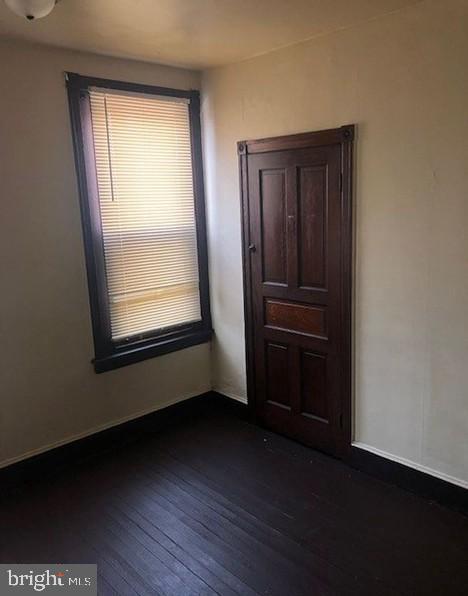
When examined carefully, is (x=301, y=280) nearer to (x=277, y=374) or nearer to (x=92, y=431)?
(x=277, y=374)

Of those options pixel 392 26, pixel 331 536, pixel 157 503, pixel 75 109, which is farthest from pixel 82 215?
pixel 331 536

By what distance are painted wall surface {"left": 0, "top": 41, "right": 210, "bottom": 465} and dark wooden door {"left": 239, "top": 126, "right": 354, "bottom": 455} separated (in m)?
1.02

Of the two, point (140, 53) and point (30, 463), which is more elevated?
point (140, 53)

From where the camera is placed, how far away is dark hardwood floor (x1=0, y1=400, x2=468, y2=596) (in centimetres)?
207

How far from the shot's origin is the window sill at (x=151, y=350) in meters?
3.10

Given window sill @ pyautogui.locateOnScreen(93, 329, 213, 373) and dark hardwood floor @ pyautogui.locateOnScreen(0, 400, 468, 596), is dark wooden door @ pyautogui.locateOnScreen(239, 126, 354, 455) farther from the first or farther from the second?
window sill @ pyautogui.locateOnScreen(93, 329, 213, 373)

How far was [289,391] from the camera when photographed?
3197 millimetres

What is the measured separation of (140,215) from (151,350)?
2.97 feet

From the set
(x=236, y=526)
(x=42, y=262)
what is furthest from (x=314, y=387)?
(x=42, y=262)

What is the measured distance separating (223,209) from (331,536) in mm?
2114

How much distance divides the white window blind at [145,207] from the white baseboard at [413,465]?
59.4 inches

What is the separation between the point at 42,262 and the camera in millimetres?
2787

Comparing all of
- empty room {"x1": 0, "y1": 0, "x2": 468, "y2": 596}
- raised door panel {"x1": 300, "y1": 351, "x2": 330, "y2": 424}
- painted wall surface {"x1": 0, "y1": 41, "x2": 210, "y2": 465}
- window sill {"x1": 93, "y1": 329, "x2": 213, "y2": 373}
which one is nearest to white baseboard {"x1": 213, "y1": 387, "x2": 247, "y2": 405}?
empty room {"x1": 0, "y1": 0, "x2": 468, "y2": 596}

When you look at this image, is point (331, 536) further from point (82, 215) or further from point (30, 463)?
point (82, 215)
